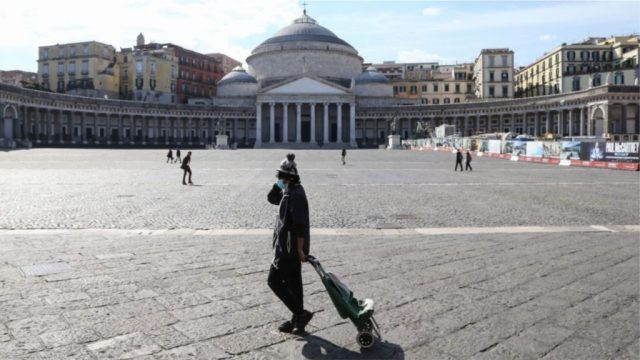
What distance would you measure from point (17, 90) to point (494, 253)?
7226 cm

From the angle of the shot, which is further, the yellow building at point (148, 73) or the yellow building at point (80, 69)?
the yellow building at point (148, 73)

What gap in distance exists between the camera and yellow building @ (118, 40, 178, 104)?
92625 millimetres

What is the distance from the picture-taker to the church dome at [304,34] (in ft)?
347

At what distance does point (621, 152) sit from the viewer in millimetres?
34125

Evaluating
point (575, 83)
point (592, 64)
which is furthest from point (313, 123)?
point (592, 64)

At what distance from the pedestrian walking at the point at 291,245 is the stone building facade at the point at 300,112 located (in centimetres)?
6683

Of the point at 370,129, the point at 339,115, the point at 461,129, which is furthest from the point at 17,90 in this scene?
the point at 461,129

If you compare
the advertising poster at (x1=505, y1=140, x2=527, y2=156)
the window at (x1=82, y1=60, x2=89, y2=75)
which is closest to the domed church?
the window at (x1=82, y1=60, x2=89, y2=75)

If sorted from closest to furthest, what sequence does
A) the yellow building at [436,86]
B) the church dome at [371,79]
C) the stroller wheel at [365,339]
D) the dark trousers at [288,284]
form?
1. the stroller wheel at [365,339]
2. the dark trousers at [288,284]
3. the church dome at [371,79]
4. the yellow building at [436,86]

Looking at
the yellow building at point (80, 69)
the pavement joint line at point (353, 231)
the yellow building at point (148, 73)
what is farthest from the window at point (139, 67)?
the pavement joint line at point (353, 231)

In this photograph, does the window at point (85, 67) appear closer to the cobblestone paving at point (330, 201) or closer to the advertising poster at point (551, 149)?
the cobblestone paving at point (330, 201)

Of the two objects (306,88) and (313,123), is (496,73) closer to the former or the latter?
(313,123)

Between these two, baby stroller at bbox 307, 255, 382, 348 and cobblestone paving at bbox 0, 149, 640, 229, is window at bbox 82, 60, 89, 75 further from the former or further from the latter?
baby stroller at bbox 307, 255, 382, 348

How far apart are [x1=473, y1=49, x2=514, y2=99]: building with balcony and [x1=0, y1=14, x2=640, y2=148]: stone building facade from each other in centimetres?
933
